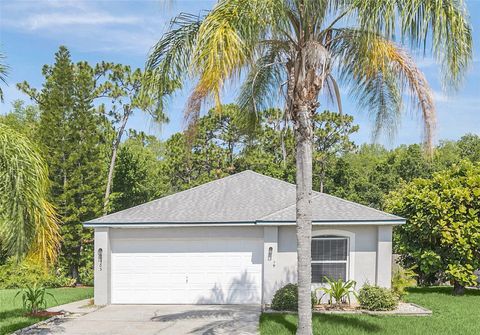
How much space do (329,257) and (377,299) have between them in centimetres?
207

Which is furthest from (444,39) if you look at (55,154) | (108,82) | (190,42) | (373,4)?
(108,82)

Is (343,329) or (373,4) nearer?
(373,4)

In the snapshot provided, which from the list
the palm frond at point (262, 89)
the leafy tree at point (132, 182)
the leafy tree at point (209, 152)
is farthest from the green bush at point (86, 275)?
the palm frond at point (262, 89)

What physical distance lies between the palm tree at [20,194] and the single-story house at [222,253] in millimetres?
6525

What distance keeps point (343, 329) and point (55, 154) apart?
2040 cm

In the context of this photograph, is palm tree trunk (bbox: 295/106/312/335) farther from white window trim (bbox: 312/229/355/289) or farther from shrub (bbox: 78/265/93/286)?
shrub (bbox: 78/265/93/286)

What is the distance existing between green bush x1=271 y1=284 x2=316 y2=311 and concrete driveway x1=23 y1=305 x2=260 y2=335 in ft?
1.97

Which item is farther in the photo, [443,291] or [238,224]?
[443,291]

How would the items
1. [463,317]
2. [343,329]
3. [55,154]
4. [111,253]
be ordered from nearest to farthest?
[343,329], [463,317], [111,253], [55,154]

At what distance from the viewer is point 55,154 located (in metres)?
25.5

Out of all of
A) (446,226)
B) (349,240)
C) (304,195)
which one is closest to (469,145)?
(446,226)

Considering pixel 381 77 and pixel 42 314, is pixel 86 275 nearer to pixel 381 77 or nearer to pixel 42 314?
pixel 42 314

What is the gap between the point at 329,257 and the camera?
14.4 m

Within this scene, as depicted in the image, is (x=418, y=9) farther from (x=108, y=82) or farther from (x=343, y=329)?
(x=108, y=82)
